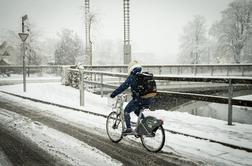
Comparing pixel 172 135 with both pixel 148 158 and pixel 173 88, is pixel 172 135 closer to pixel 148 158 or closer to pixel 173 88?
pixel 148 158

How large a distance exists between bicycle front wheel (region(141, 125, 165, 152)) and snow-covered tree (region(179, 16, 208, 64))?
49.8 metres

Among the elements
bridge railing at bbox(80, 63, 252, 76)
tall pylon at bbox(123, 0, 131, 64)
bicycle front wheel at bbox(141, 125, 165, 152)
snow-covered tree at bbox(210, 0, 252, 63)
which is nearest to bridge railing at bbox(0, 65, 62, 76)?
bridge railing at bbox(80, 63, 252, 76)

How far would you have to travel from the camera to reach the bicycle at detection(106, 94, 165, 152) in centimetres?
605

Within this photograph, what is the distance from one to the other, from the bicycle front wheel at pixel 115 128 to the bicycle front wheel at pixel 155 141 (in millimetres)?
783

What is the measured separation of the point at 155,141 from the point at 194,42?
173 ft

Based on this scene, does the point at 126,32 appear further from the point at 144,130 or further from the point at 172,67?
the point at 144,130

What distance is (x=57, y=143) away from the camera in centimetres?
677

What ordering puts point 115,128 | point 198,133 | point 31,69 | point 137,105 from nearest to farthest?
point 137,105 < point 115,128 < point 198,133 < point 31,69

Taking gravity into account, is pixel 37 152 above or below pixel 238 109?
above

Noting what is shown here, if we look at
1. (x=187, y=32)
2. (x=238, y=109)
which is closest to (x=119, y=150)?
(x=238, y=109)

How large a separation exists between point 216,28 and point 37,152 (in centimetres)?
4922

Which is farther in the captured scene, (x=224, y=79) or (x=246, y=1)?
(x=246, y=1)

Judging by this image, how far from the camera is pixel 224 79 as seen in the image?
818 centimetres

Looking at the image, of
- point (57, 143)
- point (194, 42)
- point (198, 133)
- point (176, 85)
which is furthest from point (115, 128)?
point (194, 42)
